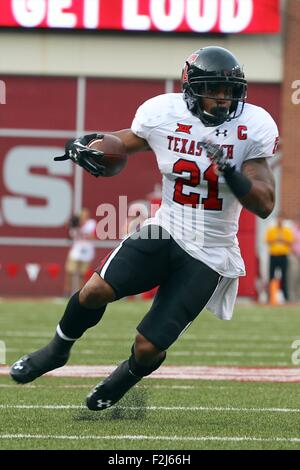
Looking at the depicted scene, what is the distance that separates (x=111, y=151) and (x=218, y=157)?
66cm

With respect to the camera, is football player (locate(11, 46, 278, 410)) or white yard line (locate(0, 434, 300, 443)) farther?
football player (locate(11, 46, 278, 410))

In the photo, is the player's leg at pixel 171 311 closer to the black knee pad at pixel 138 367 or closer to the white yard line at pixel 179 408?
the black knee pad at pixel 138 367

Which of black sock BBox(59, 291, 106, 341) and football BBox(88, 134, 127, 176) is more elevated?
football BBox(88, 134, 127, 176)

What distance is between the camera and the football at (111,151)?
17.3 feet

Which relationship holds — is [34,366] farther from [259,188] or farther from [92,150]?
[259,188]

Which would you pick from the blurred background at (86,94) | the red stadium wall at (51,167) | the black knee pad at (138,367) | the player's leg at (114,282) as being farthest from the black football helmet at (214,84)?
the red stadium wall at (51,167)

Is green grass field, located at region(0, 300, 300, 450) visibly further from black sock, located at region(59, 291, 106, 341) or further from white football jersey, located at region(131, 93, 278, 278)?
white football jersey, located at region(131, 93, 278, 278)

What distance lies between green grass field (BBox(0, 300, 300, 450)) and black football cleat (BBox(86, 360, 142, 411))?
89 mm

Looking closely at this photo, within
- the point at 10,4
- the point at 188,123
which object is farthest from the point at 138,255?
the point at 10,4

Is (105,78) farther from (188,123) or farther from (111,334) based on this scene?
(188,123)

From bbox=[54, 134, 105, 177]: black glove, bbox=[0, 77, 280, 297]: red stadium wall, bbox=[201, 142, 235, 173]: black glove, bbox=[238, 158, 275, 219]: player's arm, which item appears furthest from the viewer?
bbox=[0, 77, 280, 297]: red stadium wall

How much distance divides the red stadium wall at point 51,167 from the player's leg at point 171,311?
14.4m

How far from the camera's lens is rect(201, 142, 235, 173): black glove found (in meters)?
4.76


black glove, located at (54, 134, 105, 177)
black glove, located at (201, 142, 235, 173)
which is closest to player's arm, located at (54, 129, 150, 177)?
black glove, located at (54, 134, 105, 177)
